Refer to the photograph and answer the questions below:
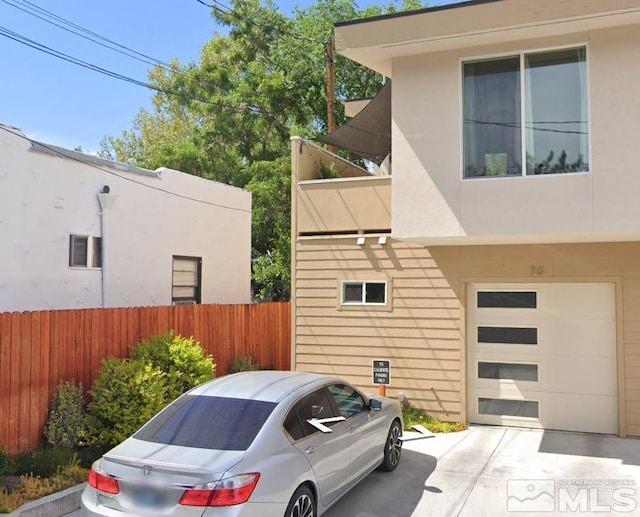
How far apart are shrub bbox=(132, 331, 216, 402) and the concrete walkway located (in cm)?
290

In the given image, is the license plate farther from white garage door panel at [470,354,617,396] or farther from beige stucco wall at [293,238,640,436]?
white garage door panel at [470,354,617,396]

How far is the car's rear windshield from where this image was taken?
15.9 feet

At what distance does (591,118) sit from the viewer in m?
7.45

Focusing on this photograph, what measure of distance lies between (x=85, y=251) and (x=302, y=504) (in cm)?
735

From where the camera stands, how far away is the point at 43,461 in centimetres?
667

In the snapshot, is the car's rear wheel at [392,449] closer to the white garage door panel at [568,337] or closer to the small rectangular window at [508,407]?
the small rectangular window at [508,407]

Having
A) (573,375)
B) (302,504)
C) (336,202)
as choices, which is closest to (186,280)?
(336,202)

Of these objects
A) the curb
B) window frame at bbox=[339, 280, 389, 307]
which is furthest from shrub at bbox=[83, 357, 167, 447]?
window frame at bbox=[339, 280, 389, 307]

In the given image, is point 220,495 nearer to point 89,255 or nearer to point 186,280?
point 89,255

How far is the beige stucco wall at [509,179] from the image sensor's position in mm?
7305

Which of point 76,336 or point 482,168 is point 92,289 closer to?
point 76,336

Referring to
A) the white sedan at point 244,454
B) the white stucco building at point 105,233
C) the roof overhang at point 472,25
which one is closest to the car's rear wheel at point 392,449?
the white sedan at point 244,454

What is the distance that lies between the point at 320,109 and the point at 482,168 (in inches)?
609

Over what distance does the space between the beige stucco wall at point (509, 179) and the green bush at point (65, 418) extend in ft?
15.8
